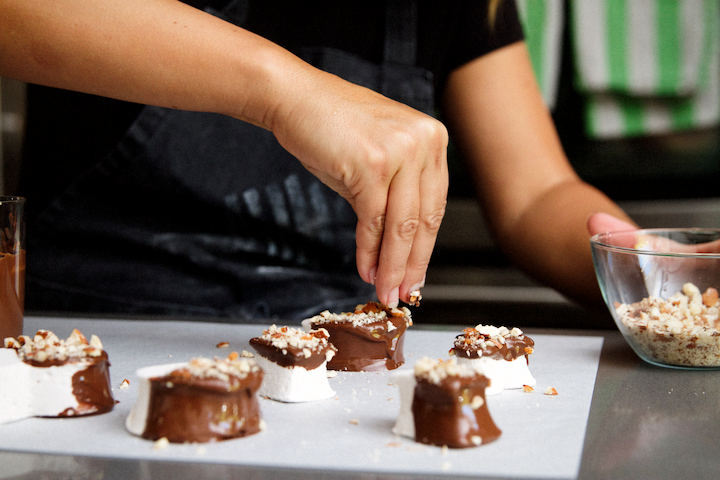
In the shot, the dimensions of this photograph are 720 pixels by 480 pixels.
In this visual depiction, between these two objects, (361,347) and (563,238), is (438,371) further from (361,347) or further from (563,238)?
(563,238)

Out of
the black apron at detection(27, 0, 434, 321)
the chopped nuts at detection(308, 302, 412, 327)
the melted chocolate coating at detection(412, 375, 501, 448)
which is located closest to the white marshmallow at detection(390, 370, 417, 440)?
the melted chocolate coating at detection(412, 375, 501, 448)

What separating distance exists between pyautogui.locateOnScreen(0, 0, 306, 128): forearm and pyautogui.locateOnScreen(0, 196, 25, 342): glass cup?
17 cm

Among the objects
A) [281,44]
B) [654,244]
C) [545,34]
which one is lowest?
[654,244]

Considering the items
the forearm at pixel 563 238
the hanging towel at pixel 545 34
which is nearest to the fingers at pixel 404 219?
the forearm at pixel 563 238

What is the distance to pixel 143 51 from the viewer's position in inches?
32.0

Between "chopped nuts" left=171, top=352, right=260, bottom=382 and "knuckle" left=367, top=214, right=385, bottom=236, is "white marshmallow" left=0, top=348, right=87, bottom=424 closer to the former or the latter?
"chopped nuts" left=171, top=352, right=260, bottom=382

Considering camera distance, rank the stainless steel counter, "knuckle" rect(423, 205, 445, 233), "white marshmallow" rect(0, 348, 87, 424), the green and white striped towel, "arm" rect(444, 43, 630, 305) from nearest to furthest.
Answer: the stainless steel counter < "white marshmallow" rect(0, 348, 87, 424) < "knuckle" rect(423, 205, 445, 233) < "arm" rect(444, 43, 630, 305) < the green and white striped towel

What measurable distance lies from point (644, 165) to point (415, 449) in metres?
1.75

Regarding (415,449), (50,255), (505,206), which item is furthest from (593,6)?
(415,449)

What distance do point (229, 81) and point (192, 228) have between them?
546 mm

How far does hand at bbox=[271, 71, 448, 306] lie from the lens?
2.67 feet

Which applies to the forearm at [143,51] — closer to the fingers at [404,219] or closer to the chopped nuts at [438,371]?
the fingers at [404,219]

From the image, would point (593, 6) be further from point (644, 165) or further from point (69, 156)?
point (69, 156)

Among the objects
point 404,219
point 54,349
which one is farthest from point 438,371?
point 54,349
